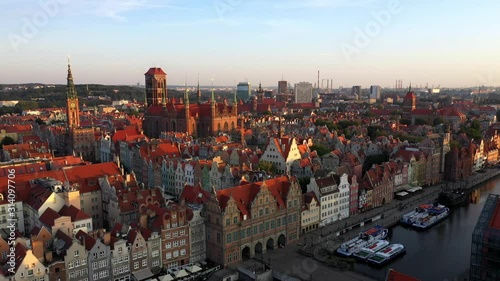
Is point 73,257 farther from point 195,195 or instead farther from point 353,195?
point 353,195

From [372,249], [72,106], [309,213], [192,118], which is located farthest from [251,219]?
[192,118]

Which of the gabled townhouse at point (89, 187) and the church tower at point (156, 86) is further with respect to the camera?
the church tower at point (156, 86)

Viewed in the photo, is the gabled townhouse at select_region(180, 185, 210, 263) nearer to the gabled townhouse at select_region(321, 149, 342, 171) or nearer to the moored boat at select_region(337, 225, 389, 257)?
the moored boat at select_region(337, 225, 389, 257)

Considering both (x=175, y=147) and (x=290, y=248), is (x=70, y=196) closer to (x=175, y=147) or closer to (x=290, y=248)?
(x=290, y=248)

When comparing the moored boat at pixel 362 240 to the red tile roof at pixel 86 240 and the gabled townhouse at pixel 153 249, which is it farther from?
the red tile roof at pixel 86 240

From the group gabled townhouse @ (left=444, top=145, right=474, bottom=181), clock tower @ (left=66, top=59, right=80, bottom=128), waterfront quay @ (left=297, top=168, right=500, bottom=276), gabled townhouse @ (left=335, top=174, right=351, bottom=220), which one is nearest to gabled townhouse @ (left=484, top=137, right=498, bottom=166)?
gabled townhouse @ (left=444, top=145, right=474, bottom=181)

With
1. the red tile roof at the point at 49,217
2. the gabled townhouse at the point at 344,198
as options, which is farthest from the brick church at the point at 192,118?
the red tile roof at the point at 49,217
